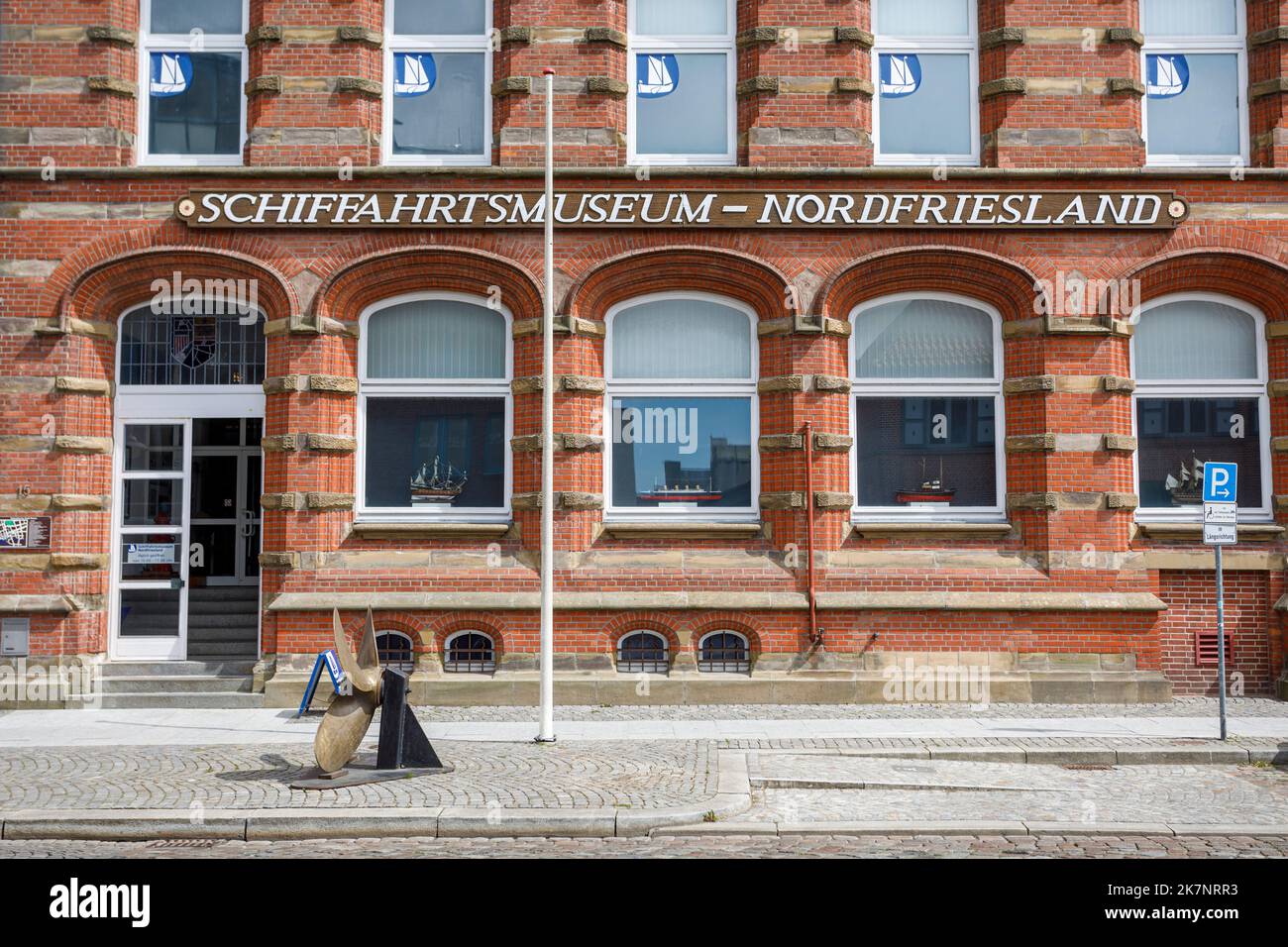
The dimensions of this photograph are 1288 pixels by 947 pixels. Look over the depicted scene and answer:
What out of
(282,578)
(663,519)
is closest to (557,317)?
(663,519)

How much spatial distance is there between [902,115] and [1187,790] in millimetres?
8890

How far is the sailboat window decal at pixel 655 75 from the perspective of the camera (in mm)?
14391

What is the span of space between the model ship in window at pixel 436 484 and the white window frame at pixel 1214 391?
858cm

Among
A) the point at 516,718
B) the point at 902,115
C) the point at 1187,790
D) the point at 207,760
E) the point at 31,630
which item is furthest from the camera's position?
the point at 902,115

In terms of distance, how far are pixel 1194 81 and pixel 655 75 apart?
694 cm

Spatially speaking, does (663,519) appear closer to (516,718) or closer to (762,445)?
(762,445)

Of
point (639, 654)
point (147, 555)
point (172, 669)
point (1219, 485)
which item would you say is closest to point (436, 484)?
point (639, 654)

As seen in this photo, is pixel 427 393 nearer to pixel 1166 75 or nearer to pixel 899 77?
pixel 899 77

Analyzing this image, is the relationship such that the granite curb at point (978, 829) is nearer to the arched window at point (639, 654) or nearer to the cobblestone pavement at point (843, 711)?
the cobblestone pavement at point (843, 711)

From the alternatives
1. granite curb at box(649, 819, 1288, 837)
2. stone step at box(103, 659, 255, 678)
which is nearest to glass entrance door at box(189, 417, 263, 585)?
stone step at box(103, 659, 255, 678)

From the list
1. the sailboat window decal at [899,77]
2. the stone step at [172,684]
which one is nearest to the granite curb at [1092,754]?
the stone step at [172,684]

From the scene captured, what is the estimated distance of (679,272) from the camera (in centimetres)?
1410

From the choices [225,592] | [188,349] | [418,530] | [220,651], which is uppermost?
[188,349]

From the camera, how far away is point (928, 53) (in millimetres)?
14461
